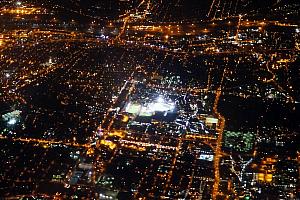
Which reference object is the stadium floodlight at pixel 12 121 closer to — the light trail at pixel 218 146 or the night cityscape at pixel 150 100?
the night cityscape at pixel 150 100

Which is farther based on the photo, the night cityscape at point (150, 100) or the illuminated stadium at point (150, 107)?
the illuminated stadium at point (150, 107)

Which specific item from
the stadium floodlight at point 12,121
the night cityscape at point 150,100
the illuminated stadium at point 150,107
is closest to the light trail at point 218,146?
the night cityscape at point 150,100

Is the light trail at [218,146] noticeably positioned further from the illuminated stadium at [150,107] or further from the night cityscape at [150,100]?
the illuminated stadium at [150,107]

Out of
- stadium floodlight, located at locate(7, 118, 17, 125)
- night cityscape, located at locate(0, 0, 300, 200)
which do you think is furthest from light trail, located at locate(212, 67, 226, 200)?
stadium floodlight, located at locate(7, 118, 17, 125)

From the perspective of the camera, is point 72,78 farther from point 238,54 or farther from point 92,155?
point 238,54

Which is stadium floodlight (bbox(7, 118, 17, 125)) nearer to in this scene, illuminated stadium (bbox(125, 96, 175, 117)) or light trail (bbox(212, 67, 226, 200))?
illuminated stadium (bbox(125, 96, 175, 117))

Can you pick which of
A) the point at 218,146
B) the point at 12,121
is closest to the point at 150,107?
the point at 218,146

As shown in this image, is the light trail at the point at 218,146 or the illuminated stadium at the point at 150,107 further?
the illuminated stadium at the point at 150,107

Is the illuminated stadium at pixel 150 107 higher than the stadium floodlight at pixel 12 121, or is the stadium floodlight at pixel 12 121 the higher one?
the illuminated stadium at pixel 150 107

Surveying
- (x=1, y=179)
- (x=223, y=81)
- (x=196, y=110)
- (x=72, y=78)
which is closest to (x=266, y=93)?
(x=223, y=81)
